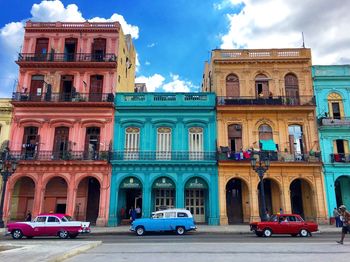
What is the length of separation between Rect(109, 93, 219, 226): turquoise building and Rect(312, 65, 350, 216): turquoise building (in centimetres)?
923

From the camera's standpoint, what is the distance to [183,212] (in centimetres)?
1817

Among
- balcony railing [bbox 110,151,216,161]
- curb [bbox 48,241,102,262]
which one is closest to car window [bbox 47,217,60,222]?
curb [bbox 48,241,102,262]

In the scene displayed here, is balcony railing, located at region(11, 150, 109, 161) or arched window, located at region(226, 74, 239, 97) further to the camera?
arched window, located at region(226, 74, 239, 97)

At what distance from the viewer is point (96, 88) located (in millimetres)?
26422

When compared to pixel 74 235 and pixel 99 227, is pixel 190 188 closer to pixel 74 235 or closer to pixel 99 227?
pixel 99 227

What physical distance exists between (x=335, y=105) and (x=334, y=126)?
2.21 m

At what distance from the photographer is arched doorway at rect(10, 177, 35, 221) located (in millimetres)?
24234

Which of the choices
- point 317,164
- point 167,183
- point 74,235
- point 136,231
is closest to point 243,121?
point 317,164

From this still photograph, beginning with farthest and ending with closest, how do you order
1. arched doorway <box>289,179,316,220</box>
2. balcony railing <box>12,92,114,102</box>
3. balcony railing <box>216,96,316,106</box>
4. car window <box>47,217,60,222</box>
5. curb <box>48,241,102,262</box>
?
balcony railing <box>12,92,114,102</box>, balcony railing <box>216,96,316,106</box>, arched doorway <box>289,179,316,220</box>, car window <box>47,217,60,222</box>, curb <box>48,241,102,262</box>

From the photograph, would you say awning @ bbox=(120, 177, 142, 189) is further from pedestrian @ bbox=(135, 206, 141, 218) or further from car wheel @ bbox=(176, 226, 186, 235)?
car wheel @ bbox=(176, 226, 186, 235)

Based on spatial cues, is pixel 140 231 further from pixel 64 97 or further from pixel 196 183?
pixel 64 97

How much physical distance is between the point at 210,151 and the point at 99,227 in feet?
34.8

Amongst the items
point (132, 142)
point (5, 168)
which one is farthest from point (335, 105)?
point (5, 168)

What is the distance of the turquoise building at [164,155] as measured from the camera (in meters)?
23.7
